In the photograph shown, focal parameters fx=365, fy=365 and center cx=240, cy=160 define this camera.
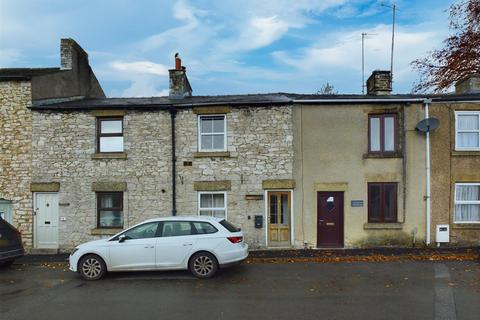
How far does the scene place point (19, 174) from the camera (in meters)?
13.5

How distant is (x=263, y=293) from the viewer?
8.09 m

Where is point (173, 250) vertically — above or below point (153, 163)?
below

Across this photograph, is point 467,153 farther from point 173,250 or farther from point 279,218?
point 173,250

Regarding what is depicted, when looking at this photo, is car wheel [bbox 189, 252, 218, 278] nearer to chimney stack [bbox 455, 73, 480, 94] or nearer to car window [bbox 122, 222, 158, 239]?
car window [bbox 122, 222, 158, 239]

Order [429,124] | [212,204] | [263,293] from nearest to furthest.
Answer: [263,293] → [429,124] → [212,204]

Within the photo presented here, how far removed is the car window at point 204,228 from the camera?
372 inches

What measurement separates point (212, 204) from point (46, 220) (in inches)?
246

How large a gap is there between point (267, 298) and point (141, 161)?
7.74 metres

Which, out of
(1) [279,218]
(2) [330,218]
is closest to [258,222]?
(1) [279,218]

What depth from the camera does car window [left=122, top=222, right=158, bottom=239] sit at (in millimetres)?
9531

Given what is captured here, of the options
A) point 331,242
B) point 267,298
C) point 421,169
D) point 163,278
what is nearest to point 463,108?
point 421,169

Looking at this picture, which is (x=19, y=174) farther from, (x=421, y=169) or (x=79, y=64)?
(x=421, y=169)

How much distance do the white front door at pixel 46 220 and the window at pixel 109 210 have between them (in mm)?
1604

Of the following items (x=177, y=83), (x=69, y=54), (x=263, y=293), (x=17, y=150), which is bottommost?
(x=263, y=293)
